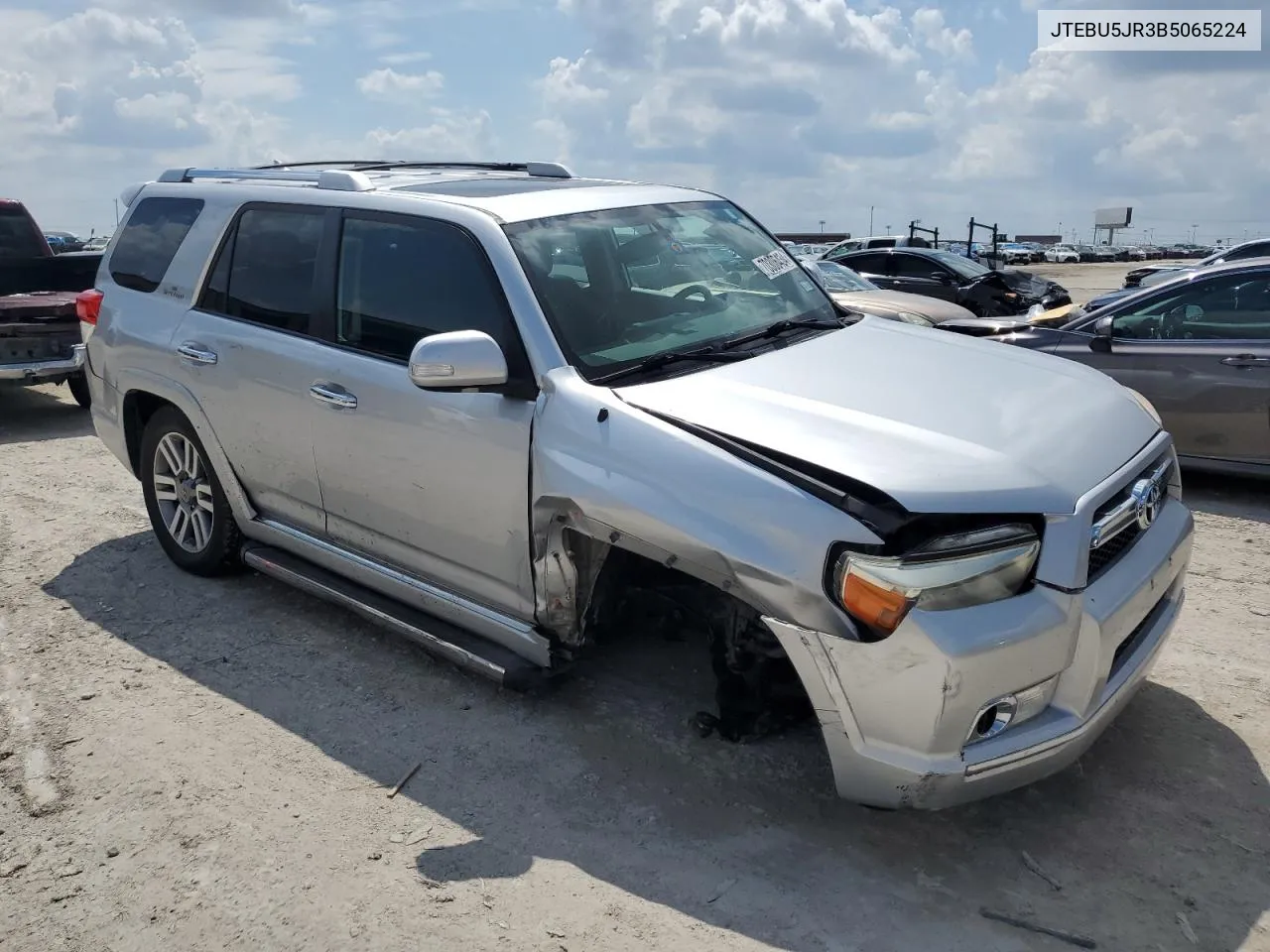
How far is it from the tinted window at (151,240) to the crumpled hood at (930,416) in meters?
2.88

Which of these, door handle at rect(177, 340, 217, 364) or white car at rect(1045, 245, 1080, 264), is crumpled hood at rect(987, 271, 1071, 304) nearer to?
door handle at rect(177, 340, 217, 364)

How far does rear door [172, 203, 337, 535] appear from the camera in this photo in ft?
14.4

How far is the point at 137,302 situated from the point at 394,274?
1.89m

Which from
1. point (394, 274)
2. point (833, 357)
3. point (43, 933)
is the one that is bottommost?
point (43, 933)

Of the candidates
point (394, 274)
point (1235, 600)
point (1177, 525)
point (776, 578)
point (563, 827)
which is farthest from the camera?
point (1235, 600)

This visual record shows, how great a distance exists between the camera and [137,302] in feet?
17.3

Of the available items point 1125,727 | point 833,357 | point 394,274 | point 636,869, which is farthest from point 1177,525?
point 394,274

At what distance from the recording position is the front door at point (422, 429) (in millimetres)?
3652

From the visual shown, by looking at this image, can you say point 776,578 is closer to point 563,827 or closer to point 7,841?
point 563,827

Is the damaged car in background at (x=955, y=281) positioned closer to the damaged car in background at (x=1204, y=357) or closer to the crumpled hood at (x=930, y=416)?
the damaged car in background at (x=1204, y=357)

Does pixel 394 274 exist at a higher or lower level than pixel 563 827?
higher

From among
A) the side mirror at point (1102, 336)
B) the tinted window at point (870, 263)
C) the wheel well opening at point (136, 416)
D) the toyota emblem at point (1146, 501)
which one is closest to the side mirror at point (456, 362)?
the toyota emblem at point (1146, 501)

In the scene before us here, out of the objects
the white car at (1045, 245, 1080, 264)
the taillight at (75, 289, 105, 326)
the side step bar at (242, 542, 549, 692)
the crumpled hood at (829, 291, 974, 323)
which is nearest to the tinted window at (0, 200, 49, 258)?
the taillight at (75, 289, 105, 326)

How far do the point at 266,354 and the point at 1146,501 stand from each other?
3.36m
